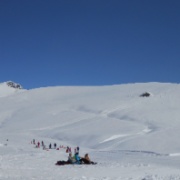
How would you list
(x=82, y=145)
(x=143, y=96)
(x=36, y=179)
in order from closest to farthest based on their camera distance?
(x=36, y=179) → (x=82, y=145) → (x=143, y=96)

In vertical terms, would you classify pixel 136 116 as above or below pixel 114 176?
above

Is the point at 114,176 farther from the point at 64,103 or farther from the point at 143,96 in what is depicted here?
the point at 64,103

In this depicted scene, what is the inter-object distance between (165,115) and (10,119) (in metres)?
33.7

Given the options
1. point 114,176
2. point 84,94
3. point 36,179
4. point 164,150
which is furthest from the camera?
point 84,94

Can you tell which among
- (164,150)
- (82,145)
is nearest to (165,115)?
(82,145)

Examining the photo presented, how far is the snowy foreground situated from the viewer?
107 ft

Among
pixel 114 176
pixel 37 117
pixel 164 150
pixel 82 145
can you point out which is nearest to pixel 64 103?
pixel 37 117

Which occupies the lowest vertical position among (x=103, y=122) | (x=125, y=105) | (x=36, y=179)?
(x=36, y=179)

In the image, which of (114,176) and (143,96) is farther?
(143,96)

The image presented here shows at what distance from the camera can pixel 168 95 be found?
3113 inches

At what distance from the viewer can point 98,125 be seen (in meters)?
59.1

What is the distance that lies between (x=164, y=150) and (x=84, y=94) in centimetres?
6219

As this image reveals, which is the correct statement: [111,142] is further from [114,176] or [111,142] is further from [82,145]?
[114,176]

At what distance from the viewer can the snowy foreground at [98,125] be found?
32734 millimetres
